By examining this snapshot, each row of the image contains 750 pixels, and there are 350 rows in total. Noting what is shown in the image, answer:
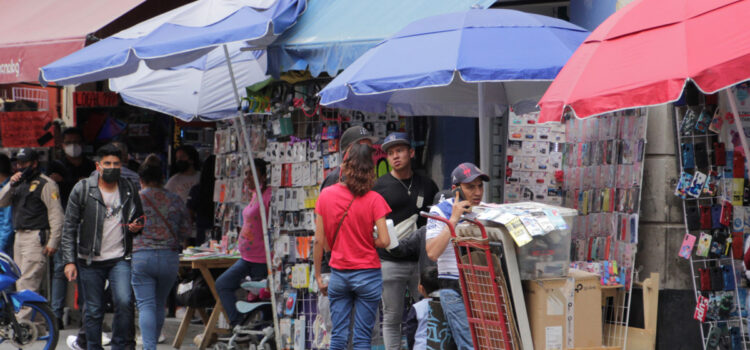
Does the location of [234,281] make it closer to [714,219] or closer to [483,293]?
[483,293]

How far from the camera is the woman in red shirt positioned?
7.54 meters

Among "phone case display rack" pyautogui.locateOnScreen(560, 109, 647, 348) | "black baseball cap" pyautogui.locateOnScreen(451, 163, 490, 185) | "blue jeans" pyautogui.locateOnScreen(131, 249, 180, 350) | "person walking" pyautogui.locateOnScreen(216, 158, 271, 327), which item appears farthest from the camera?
"person walking" pyautogui.locateOnScreen(216, 158, 271, 327)

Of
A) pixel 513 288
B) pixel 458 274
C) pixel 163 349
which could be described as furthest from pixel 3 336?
pixel 513 288

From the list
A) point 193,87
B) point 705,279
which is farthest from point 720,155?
point 193,87

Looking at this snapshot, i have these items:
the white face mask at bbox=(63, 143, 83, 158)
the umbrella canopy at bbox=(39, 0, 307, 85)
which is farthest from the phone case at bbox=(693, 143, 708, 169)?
the white face mask at bbox=(63, 143, 83, 158)

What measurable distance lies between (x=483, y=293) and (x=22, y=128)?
10.3m

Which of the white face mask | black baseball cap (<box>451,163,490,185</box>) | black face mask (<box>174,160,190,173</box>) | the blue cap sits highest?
the blue cap

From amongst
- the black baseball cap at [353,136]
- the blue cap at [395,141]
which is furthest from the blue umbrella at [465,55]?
the blue cap at [395,141]

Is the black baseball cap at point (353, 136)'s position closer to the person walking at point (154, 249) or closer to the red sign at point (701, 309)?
the person walking at point (154, 249)

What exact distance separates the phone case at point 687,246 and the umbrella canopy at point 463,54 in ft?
5.72

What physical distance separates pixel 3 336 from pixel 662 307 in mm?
6225

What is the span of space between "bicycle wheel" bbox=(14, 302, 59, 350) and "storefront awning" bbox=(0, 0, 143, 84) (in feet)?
10.9

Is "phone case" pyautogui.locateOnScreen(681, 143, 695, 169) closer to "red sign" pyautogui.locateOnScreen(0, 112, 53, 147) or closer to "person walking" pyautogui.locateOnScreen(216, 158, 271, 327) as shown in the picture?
"person walking" pyautogui.locateOnScreen(216, 158, 271, 327)

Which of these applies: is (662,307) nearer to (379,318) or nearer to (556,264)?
(556,264)
